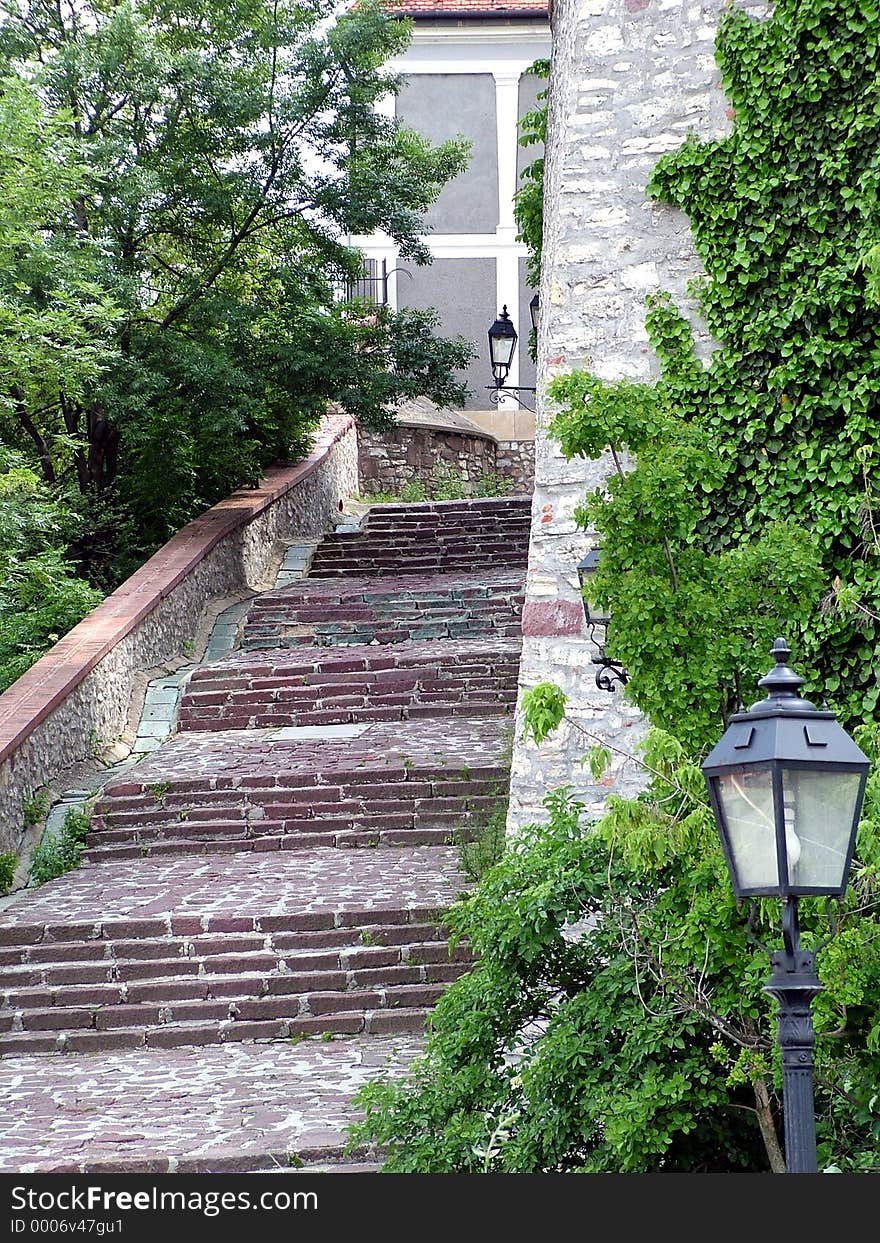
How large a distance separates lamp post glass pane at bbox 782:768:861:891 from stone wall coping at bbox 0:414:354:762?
7024mm

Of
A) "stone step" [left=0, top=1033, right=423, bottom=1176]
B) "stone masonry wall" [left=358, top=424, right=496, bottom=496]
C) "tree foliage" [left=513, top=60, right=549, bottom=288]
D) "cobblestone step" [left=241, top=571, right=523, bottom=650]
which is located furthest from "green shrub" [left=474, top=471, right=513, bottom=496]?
"stone step" [left=0, top=1033, right=423, bottom=1176]

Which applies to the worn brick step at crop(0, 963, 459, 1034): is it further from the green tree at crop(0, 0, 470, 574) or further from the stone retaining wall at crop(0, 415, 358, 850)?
the green tree at crop(0, 0, 470, 574)

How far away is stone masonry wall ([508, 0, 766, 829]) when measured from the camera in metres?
6.61

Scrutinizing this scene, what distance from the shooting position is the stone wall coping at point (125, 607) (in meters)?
9.62

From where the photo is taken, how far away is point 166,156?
13312 millimetres

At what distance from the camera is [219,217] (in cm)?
1327

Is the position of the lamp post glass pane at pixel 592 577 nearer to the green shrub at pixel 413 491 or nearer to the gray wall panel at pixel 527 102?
the green shrub at pixel 413 491

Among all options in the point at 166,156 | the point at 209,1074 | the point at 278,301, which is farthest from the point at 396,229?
the point at 209,1074

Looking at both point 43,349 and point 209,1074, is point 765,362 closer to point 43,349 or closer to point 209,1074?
point 209,1074

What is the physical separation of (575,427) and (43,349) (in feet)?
19.7

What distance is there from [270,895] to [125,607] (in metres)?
4.23

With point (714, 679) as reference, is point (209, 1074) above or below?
below

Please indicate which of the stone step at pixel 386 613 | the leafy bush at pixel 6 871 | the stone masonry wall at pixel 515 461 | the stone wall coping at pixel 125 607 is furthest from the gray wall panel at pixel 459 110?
the leafy bush at pixel 6 871

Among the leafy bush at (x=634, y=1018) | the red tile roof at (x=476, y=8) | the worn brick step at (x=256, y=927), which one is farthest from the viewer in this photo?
the red tile roof at (x=476, y=8)
